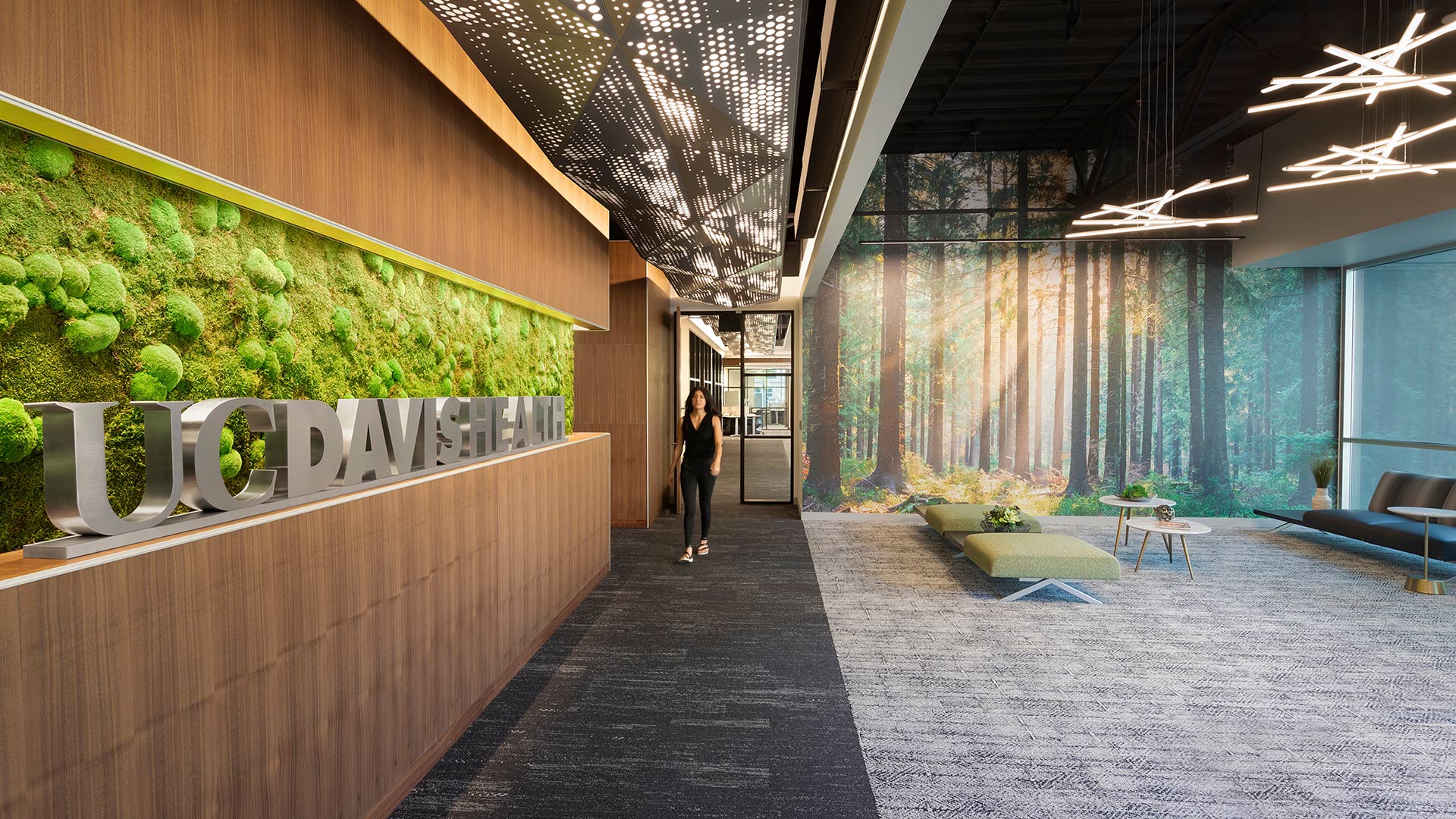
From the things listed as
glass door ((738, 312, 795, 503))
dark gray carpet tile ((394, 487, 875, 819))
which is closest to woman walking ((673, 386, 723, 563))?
dark gray carpet tile ((394, 487, 875, 819))

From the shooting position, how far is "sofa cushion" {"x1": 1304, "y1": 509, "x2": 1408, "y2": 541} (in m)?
6.35

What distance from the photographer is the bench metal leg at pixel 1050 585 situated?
4.98m

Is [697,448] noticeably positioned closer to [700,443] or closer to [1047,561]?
[700,443]

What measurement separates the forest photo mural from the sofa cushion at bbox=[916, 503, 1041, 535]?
151 cm

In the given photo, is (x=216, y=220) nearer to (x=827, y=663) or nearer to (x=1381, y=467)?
(x=827, y=663)

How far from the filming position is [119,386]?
5.22 ft

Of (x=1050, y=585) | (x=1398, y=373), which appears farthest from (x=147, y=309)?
(x=1398, y=373)

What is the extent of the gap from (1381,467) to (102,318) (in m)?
11.6

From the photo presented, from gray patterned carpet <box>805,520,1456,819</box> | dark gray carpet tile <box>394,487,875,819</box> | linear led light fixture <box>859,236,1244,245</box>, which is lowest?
gray patterned carpet <box>805,520,1456,819</box>

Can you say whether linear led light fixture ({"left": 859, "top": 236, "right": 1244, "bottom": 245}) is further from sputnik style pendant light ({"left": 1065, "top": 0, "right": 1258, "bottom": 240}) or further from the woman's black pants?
the woman's black pants

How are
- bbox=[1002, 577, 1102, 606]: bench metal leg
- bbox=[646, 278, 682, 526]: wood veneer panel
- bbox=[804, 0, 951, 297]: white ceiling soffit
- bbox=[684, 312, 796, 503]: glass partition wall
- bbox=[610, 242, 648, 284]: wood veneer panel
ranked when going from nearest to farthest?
bbox=[804, 0, 951, 297]: white ceiling soffit, bbox=[1002, 577, 1102, 606]: bench metal leg, bbox=[610, 242, 648, 284]: wood veneer panel, bbox=[646, 278, 682, 526]: wood veneer panel, bbox=[684, 312, 796, 503]: glass partition wall

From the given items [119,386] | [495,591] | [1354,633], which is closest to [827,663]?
[495,591]

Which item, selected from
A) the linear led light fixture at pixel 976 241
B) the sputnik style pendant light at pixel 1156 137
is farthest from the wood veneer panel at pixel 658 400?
the sputnik style pendant light at pixel 1156 137

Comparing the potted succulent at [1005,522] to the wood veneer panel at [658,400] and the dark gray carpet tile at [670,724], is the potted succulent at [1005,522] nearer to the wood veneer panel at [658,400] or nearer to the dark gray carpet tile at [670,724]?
the dark gray carpet tile at [670,724]
